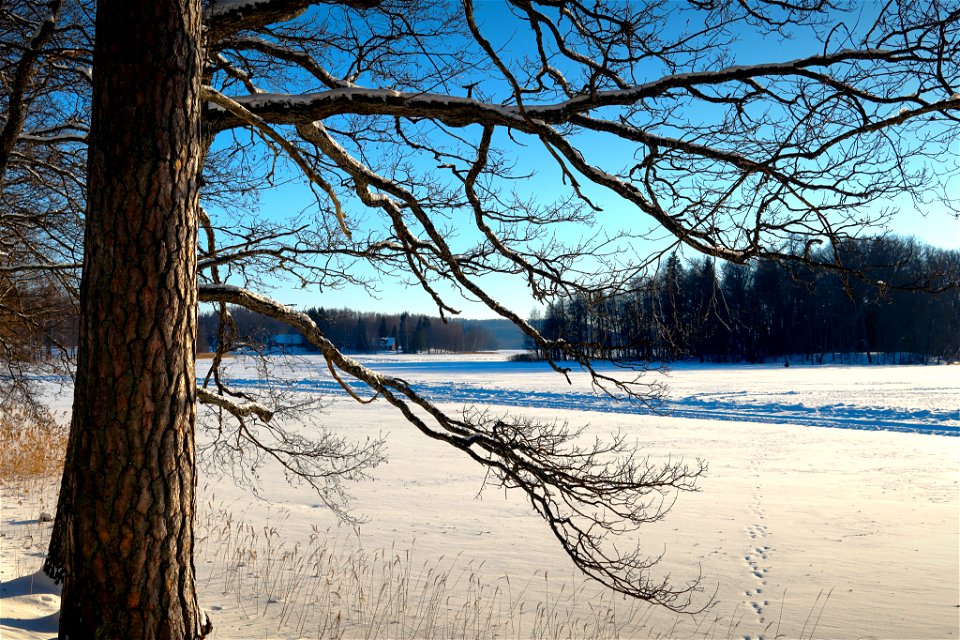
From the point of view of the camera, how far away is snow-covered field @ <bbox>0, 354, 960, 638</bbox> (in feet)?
18.1

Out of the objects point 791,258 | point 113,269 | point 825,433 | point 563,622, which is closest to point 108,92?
point 113,269

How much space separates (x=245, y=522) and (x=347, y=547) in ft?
6.08

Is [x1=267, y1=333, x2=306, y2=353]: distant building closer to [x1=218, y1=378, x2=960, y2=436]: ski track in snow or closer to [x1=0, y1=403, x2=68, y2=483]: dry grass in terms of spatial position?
[x1=0, y1=403, x2=68, y2=483]: dry grass

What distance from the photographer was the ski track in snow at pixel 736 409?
17.2 meters

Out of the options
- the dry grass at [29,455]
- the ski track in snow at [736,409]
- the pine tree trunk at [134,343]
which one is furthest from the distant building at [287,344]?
the ski track in snow at [736,409]

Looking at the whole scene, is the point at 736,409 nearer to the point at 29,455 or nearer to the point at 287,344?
the point at 287,344

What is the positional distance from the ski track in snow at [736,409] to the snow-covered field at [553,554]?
271 centimetres

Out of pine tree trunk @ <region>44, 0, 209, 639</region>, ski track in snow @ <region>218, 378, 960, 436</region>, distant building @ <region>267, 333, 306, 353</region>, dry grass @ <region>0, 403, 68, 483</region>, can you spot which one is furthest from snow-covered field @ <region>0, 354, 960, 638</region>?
ski track in snow @ <region>218, 378, 960, 436</region>

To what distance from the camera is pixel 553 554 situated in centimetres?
754

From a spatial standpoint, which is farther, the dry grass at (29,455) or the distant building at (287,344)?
the dry grass at (29,455)

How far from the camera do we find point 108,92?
277 cm

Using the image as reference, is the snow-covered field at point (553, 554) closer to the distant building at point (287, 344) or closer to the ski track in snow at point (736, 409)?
the distant building at point (287, 344)

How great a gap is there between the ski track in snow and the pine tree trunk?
10580 mm

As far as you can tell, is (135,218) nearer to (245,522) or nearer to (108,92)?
(108,92)
